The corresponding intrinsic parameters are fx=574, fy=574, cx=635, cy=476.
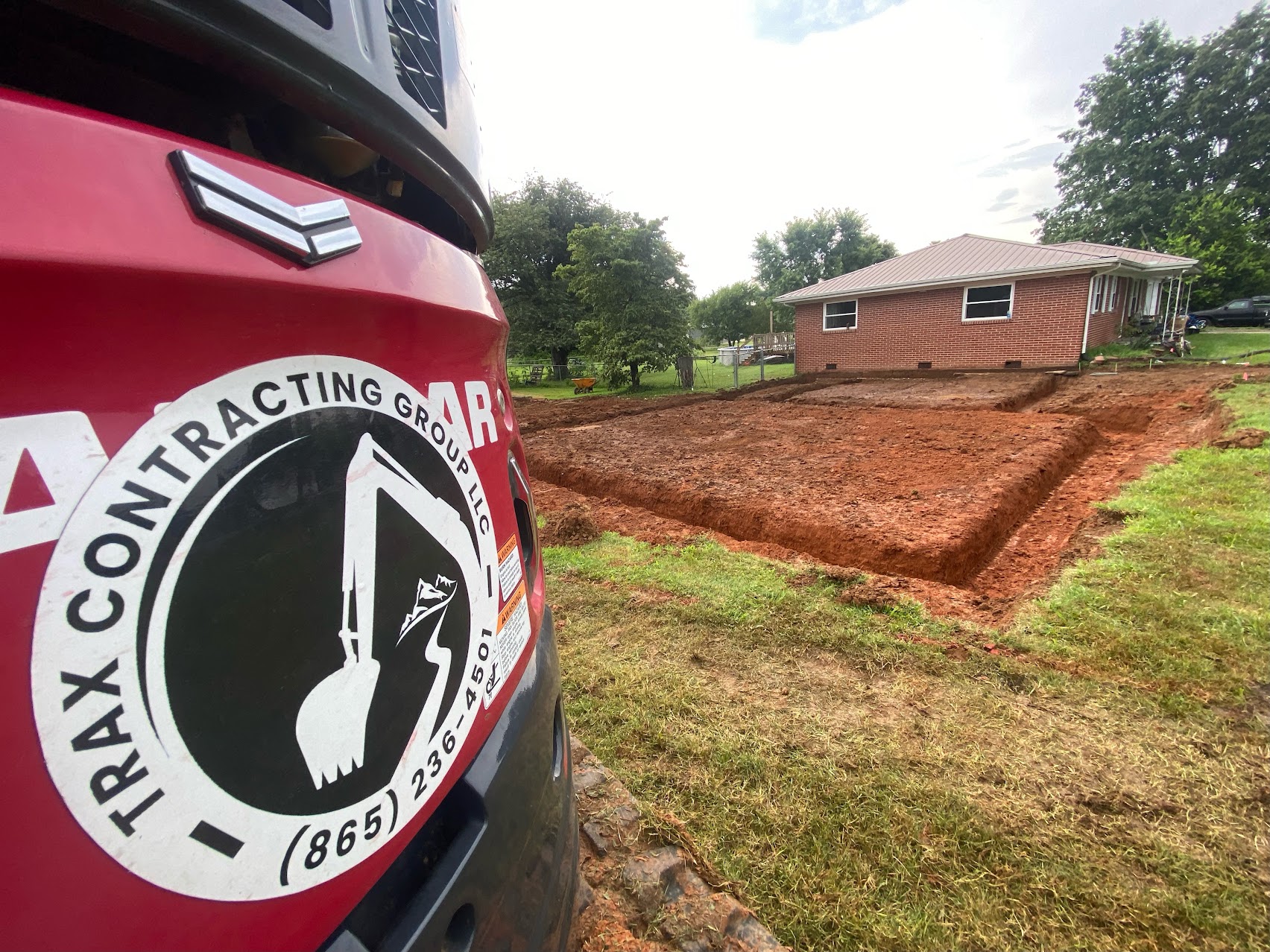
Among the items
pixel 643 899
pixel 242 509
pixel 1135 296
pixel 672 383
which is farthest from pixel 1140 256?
pixel 242 509

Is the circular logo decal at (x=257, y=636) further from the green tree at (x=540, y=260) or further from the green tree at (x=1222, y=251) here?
the green tree at (x=1222, y=251)

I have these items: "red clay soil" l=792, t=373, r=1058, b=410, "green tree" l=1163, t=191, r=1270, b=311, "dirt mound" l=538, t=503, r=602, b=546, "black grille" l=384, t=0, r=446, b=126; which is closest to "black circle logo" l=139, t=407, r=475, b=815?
"black grille" l=384, t=0, r=446, b=126

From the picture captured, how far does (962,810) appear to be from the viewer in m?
2.02

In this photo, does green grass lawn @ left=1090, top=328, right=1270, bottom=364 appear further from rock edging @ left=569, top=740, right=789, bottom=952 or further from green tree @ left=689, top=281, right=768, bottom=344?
green tree @ left=689, top=281, right=768, bottom=344

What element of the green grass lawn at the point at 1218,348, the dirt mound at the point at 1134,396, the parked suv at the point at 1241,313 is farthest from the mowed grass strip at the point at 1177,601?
the parked suv at the point at 1241,313

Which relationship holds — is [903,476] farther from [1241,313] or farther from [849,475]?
[1241,313]

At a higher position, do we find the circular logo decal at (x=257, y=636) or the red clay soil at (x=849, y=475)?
the circular logo decal at (x=257, y=636)

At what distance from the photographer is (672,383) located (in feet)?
72.5

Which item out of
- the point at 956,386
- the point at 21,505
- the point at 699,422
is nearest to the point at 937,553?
the point at 21,505

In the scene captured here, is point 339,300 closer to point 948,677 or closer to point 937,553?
point 948,677

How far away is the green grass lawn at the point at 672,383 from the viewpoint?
1922 centimetres

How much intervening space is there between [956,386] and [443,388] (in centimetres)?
1559

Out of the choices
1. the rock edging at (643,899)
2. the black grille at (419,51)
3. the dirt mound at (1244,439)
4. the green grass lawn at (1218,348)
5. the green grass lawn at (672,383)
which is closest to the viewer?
the black grille at (419,51)

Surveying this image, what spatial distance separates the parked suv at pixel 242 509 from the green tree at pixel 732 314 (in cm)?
4173
